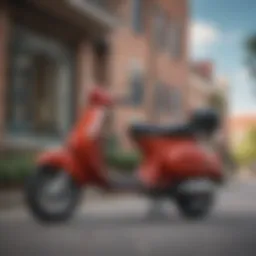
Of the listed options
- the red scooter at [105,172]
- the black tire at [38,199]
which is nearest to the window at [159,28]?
the red scooter at [105,172]

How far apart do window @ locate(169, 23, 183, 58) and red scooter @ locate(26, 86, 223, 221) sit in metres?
1.28

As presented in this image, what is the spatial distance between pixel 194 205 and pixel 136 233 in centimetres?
63

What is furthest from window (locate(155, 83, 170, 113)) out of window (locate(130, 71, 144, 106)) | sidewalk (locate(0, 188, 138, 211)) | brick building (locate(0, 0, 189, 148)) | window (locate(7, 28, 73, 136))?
sidewalk (locate(0, 188, 138, 211))

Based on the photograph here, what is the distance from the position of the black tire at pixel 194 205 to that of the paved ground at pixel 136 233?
4 centimetres

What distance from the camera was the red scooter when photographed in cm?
277

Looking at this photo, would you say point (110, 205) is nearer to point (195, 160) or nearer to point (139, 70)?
point (195, 160)

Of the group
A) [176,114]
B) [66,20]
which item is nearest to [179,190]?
[66,20]

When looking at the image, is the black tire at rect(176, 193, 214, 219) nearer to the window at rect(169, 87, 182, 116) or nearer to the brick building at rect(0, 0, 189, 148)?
the brick building at rect(0, 0, 189, 148)

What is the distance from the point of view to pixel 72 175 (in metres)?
2.86

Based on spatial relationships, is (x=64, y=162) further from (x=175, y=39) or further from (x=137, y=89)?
(x=175, y=39)

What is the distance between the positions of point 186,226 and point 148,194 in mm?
374

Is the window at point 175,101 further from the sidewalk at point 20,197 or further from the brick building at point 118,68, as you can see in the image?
the sidewalk at point 20,197

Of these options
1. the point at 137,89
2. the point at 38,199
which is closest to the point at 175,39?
the point at 137,89

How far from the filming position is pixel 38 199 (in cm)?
275
